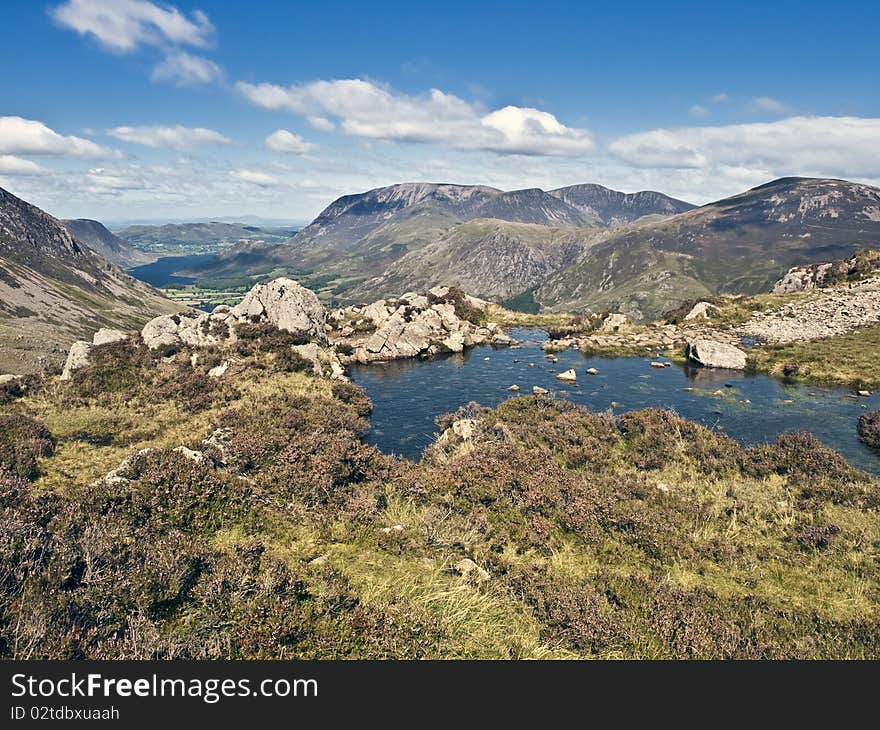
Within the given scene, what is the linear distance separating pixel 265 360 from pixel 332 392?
8.08m

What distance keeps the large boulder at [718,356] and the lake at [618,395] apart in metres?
1.34

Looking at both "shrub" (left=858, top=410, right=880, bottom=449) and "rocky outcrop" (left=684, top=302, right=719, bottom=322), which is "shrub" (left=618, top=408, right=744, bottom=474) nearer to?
"shrub" (left=858, top=410, right=880, bottom=449)

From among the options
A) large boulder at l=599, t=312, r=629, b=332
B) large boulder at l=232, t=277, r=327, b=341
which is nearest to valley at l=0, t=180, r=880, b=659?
large boulder at l=232, t=277, r=327, b=341

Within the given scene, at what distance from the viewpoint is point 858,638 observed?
12836mm

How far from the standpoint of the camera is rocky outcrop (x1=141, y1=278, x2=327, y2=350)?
1747 inches

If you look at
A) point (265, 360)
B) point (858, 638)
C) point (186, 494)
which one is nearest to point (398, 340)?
point (265, 360)

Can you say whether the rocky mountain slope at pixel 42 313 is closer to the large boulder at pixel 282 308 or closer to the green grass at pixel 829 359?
the large boulder at pixel 282 308

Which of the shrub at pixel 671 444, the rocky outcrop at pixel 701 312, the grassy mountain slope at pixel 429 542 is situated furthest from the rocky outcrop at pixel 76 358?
the rocky outcrop at pixel 701 312

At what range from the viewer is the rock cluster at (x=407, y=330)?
58.1 m

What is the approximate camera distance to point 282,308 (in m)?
52.3

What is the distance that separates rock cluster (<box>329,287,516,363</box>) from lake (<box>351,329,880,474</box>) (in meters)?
2.58

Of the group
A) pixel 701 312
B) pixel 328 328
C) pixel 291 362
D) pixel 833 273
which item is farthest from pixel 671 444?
pixel 833 273

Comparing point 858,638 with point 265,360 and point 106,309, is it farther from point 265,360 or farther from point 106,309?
point 106,309

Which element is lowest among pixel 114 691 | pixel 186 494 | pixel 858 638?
pixel 858 638
